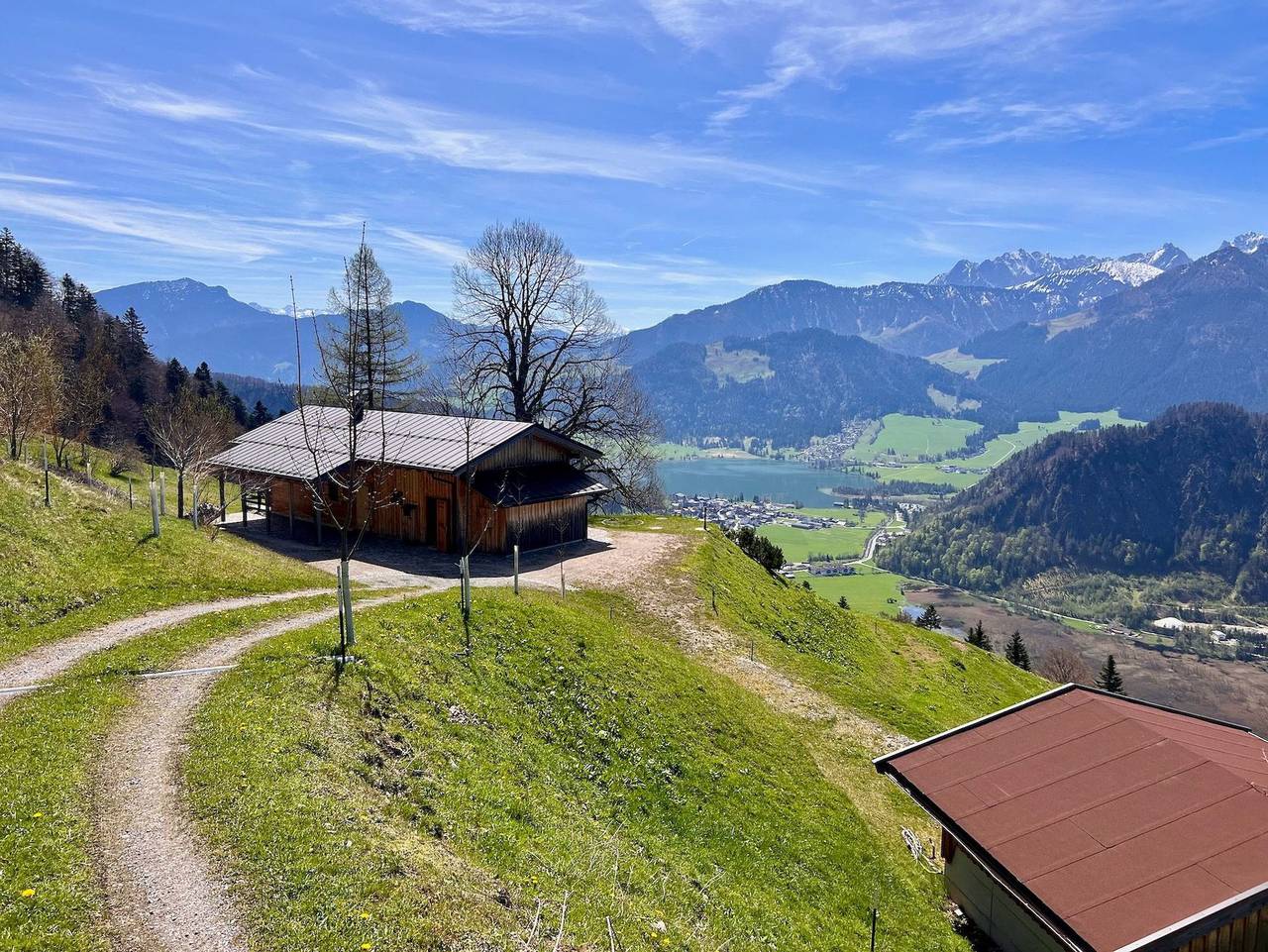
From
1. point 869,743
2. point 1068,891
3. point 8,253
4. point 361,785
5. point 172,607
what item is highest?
point 8,253

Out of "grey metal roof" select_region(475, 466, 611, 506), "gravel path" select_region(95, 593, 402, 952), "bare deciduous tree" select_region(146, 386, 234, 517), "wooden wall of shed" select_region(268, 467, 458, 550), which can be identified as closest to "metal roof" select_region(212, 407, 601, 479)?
"wooden wall of shed" select_region(268, 467, 458, 550)

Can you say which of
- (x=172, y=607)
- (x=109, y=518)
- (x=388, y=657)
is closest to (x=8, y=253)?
(x=109, y=518)

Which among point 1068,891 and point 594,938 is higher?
point 594,938

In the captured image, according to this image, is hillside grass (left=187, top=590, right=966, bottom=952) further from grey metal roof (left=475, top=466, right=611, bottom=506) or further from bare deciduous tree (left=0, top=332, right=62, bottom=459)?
bare deciduous tree (left=0, top=332, right=62, bottom=459)

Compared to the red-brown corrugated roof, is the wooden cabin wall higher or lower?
higher

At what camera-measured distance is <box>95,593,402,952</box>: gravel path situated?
8.23 metres

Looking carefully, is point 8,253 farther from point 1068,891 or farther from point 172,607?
point 1068,891

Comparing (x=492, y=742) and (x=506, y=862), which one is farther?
(x=492, y=742)

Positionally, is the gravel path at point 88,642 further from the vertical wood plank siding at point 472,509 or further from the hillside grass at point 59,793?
the vertical wood plank siding at point 472,509

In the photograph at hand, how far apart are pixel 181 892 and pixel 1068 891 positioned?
1462 centimetres

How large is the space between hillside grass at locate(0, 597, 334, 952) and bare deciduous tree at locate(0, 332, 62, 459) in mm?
26253

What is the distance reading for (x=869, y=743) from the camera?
2528cm

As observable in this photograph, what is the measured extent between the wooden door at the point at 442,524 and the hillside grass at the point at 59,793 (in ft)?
58.9

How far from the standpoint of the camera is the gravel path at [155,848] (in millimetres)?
8227
